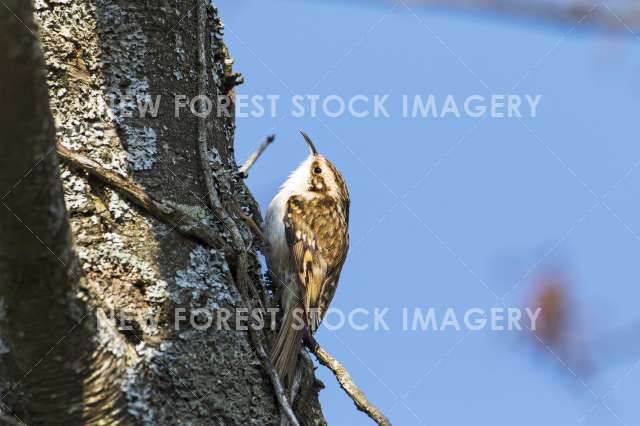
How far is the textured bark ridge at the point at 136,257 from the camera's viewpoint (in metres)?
1.83

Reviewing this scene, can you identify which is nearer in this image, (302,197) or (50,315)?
(50,315)

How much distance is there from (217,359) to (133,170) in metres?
0.49

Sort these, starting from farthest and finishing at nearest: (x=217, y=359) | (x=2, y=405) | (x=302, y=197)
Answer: (x=302, y=197) → (x=217, y=359) → (x=2, y=405)

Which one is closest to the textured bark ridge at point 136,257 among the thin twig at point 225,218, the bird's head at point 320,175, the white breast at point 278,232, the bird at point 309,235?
the thin twig at point 225,218

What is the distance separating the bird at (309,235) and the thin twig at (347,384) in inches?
7.6

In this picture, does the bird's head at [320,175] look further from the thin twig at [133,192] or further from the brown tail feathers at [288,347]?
the thin twig at [133,192]

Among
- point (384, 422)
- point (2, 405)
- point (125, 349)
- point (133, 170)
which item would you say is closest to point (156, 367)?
point (125, 349)

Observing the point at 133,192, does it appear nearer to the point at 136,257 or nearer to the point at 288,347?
the point at 136,257

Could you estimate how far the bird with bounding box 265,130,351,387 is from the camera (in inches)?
141

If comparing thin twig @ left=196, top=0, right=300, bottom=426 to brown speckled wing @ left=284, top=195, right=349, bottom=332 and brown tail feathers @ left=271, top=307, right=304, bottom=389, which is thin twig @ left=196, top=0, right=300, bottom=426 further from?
brown speckled wing @ left=284, top=195, right=349, bottom=332

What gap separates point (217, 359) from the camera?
213 centimetres

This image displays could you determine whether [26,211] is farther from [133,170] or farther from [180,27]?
[180,27]

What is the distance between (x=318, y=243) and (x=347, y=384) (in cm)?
129

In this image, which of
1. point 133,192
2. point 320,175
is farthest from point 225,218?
point 320,175
